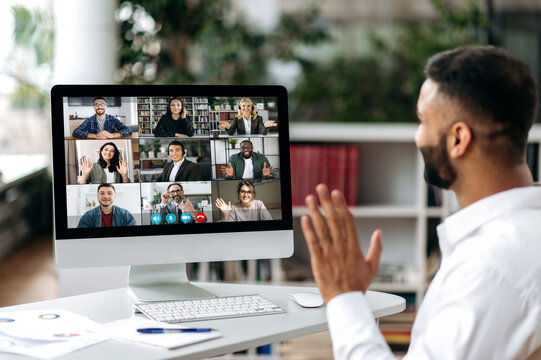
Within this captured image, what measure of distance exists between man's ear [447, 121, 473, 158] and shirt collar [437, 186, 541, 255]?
0.10 meters

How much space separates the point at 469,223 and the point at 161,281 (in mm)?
888

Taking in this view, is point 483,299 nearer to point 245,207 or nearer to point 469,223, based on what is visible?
point 469,223

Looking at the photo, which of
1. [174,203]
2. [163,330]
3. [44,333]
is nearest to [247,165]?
[174,203]

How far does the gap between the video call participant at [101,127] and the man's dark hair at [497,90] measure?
2.68 ft

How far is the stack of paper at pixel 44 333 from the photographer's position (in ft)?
4.17

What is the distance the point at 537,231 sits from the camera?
1.10 metres

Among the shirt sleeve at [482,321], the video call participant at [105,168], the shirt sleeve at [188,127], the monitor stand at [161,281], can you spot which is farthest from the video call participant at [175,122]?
the shirt sleeve at [482,321]

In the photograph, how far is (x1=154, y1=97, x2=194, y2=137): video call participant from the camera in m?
1.61

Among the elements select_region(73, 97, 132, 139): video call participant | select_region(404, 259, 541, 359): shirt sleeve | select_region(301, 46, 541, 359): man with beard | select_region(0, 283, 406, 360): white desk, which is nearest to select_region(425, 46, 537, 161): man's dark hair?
select_region(301, 46, 541, 359): man with beard

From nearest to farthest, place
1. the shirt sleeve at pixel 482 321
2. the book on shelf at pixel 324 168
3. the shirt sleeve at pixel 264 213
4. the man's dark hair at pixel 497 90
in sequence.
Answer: the shirt sleeve at pixel 482 321
the man's dark hair at pixel 497 90
the shirt sleeve at pixel 264 213
the book on shelf at pixel 324 168

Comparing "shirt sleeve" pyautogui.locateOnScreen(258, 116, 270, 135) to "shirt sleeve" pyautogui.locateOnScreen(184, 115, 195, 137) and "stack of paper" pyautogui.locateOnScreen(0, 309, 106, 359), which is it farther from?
"stack of paper" pyautogui.locateOnScreen(0, 309, 106, 359)

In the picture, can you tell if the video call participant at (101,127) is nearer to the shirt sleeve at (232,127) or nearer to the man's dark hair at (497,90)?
the shirt sleeve at (232,127)

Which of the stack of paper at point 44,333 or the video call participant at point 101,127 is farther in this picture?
the video call participant at point 101,127

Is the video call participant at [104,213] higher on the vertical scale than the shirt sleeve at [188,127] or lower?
A: lower
